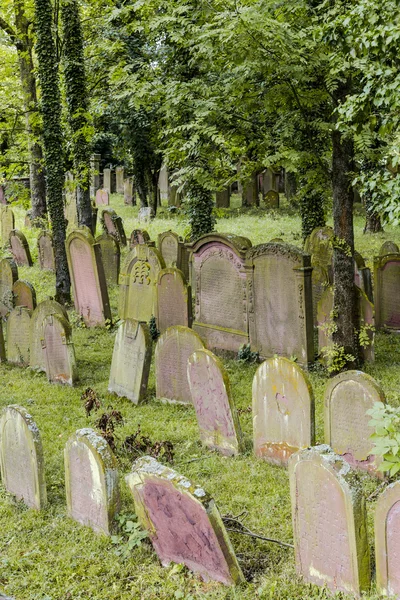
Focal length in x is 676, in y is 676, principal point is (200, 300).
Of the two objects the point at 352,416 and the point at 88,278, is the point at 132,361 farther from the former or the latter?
the point at 88,278

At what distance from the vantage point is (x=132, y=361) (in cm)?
818

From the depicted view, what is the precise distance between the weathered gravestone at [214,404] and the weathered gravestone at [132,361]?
1.33m

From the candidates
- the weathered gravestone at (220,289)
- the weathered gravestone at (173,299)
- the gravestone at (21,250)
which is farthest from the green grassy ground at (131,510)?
the gravestone at (21,250)

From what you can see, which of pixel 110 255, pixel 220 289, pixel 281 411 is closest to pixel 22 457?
pixel 281 411

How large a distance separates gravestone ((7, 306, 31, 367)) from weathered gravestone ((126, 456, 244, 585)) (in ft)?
16.6

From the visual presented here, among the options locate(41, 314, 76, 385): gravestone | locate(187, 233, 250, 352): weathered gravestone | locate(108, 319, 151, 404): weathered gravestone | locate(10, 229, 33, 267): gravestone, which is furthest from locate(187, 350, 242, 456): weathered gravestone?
locate(10, 229, 33, 267): gravestone

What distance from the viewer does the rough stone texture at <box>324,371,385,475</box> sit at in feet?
18.8

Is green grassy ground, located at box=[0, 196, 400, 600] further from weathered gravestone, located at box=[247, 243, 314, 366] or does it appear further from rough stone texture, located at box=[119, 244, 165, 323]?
rough stone texture, located at box=[119, 244, 165, 323]

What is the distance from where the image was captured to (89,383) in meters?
8.95

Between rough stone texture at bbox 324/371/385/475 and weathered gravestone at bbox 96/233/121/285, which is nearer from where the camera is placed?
rough stone texture at bbox 324/371/385/475

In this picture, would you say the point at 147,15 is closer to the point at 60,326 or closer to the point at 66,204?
the point at 60,326

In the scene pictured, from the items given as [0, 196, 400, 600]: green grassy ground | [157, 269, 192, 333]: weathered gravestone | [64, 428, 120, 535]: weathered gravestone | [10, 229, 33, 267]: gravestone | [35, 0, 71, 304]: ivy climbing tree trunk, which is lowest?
[0, 196, 400, 600]: green grassy ground

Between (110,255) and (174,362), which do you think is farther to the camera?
(110,255)

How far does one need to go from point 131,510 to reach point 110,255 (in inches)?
360
